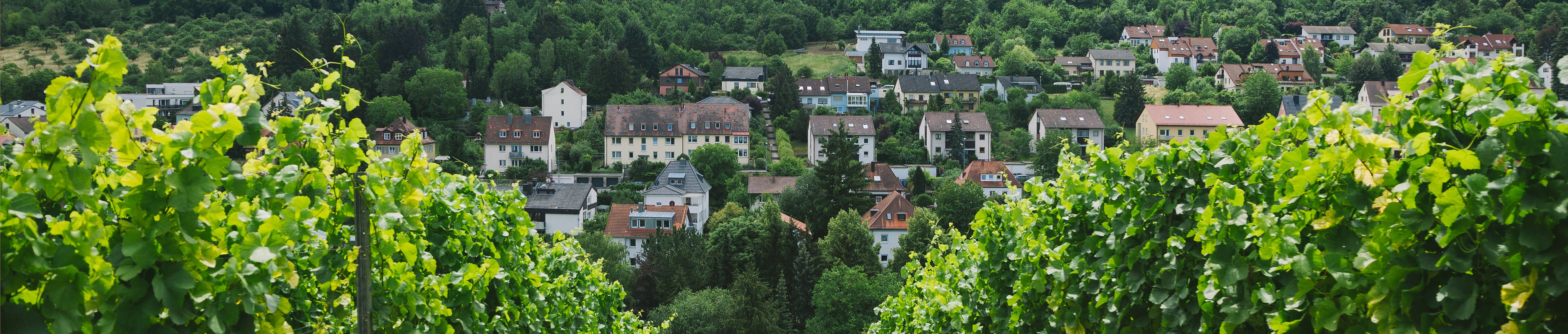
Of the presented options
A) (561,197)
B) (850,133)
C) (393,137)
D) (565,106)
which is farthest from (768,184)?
(393,137)

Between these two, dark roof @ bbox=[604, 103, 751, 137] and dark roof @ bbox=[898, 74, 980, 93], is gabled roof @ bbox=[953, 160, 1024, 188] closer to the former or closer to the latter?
dark roof @ bbox=[604, 103, 751, 137]

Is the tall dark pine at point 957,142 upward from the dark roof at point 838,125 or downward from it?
downward

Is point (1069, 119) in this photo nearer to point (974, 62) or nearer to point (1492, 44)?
point (974, 62)

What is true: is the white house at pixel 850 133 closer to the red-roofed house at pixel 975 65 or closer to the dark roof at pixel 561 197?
the dark roof at pixel 561 197

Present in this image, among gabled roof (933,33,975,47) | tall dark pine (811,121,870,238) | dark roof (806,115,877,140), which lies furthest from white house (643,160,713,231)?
gabled roof (933,33,975,47)

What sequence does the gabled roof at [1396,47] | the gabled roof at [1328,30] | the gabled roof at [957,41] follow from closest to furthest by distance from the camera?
the gabled roof at [1396,47] < the gabled roof at [957,41] < the gabled roof at [1328,30]

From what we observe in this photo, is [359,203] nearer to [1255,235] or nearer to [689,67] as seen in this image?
[1255,235]

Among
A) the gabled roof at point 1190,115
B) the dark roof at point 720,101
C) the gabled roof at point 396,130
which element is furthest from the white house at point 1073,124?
the gabled roof at point 396,130

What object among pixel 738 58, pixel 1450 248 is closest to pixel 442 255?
pixel 1450 248
